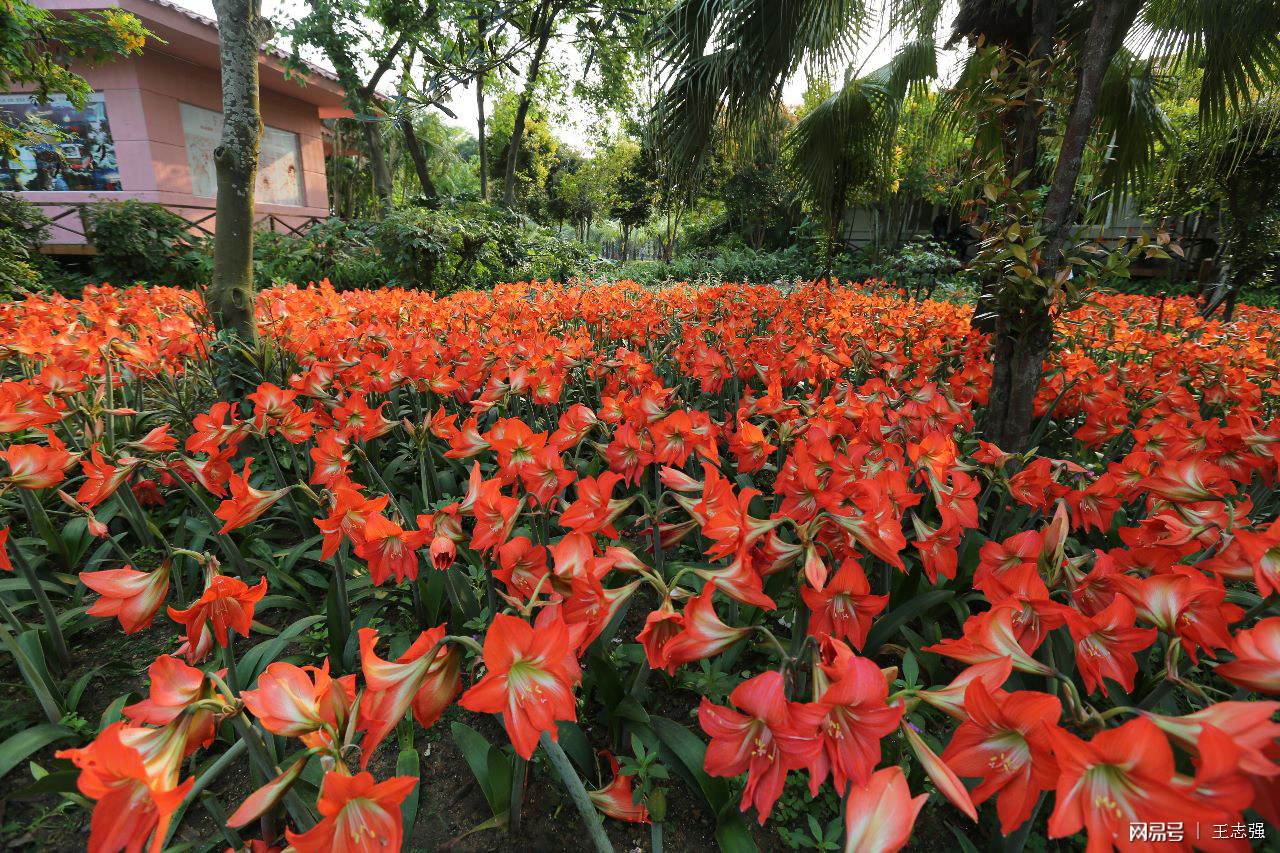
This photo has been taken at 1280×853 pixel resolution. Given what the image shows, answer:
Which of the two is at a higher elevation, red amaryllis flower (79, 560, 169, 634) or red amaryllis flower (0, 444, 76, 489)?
red amaryllis flower (0, 444, 76, 489)

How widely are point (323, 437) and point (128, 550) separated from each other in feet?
5.63

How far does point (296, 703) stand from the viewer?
0.82 meters

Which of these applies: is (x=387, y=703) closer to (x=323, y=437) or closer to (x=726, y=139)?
(x=323, y=437)

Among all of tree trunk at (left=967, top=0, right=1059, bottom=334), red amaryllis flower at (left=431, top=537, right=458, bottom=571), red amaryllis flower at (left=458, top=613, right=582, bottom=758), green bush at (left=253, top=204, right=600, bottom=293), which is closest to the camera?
red amaryllis flower at (left=458, top=613, right=582, bottom=758)

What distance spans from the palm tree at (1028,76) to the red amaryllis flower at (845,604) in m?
2.26

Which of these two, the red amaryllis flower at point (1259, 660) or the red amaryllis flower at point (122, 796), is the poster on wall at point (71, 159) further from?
the red amaryllis flower at point (1259, 660)

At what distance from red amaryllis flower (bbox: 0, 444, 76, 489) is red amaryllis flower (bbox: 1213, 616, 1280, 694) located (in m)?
2.38

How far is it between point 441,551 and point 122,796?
542 mm

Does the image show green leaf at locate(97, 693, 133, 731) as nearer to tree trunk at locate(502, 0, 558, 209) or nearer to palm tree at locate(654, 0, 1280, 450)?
palm tree at locate(654, 0, 1280, 450)

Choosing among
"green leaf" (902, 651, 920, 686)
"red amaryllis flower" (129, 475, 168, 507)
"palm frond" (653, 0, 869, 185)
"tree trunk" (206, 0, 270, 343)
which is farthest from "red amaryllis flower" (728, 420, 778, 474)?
"palm frond" (653, 0, 869, 185)

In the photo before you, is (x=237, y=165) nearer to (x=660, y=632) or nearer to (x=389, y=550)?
(x=389, y=550)

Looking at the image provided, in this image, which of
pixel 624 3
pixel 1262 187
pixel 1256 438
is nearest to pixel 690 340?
pixel 1256 438

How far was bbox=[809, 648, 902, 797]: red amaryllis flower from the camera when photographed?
0.75m

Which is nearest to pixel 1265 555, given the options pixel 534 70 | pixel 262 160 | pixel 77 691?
pixel 77 691
